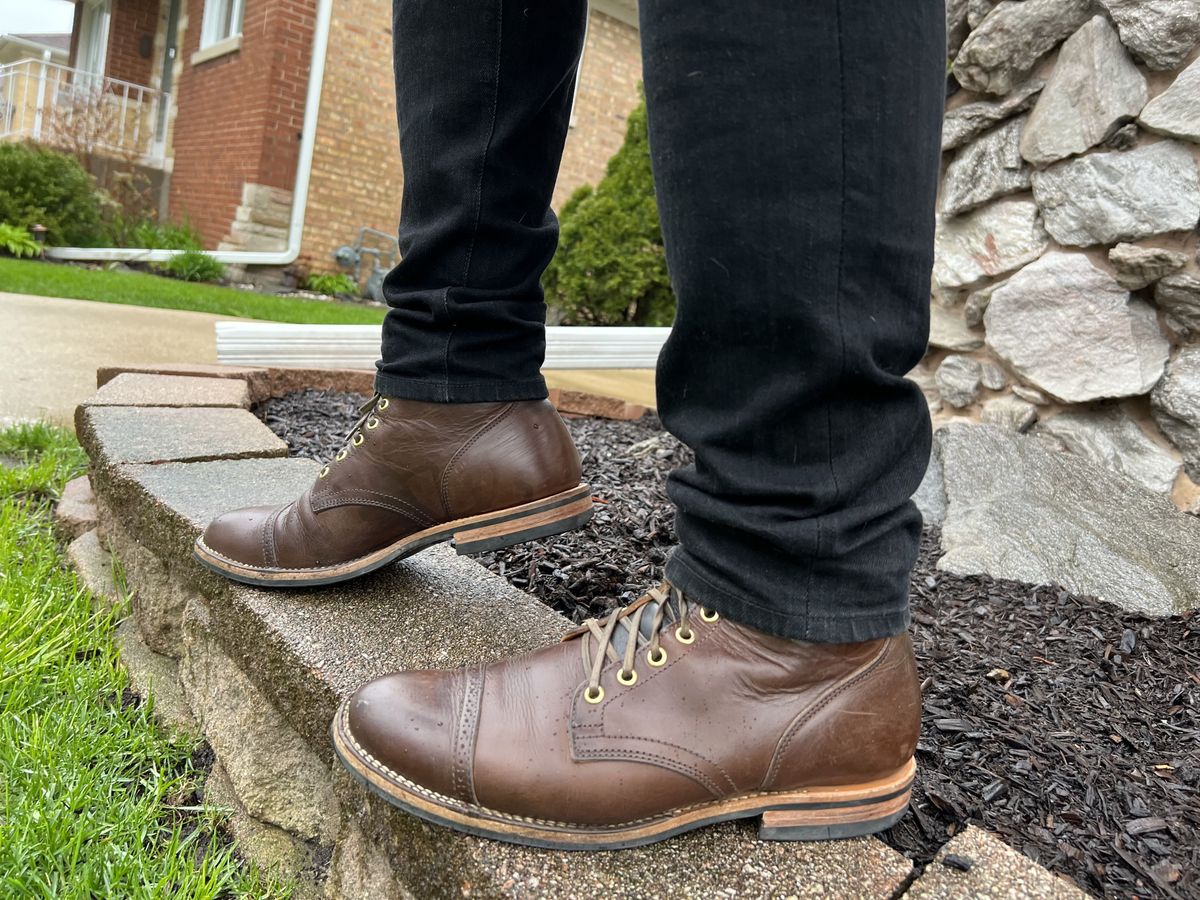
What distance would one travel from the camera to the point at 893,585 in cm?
79

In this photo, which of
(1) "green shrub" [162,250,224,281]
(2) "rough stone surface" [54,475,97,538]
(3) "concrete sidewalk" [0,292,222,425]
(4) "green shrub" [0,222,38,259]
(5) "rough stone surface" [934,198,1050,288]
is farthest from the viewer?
(1) "green shrub" [162,250,224,281]

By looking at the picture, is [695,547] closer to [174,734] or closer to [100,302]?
[174,734]

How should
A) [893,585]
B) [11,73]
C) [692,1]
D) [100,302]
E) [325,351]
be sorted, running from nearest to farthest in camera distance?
1. [692,1]
2. [893,585]
3. [325,351]
4. [100,302]
5. [11,73]

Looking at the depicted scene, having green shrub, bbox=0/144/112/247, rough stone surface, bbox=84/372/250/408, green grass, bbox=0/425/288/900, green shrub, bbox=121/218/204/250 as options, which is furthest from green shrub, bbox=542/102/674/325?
green shrub, bbox=0/144/112/247

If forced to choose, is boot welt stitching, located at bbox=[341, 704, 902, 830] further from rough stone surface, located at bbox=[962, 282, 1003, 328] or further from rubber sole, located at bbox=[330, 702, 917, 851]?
rough stone surface, located at bbox=[962, 282, 1003, 328]

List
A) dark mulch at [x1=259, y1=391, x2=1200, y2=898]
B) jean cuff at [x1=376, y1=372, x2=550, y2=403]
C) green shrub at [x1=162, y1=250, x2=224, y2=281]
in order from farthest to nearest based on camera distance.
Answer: green shrub at [x1=162, y1=250, x2=224, y2=281]
jean cuff at [x1=376, y1=372, x2=550, y2=403]
dark mulch at [x1=259, y1=391, x2=1200, y2=898]

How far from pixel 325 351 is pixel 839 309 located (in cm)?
270

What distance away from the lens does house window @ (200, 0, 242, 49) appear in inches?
410

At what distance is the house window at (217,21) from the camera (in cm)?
1041

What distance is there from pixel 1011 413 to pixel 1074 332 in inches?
11.6

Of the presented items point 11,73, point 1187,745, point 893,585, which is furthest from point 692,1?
point 11,73

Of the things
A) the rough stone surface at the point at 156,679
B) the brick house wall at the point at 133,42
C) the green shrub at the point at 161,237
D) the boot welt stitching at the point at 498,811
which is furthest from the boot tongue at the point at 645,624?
the brick house wall at the point at 133,42

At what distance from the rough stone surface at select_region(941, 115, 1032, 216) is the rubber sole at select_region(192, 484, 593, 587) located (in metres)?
2.05

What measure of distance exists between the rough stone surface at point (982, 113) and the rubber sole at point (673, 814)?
7.13ft
